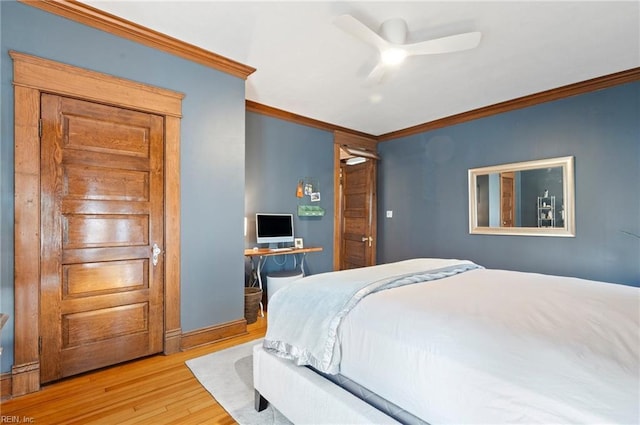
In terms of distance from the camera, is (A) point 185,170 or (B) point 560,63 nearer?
(A) point 185,170

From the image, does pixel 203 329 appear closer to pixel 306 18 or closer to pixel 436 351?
pixel 436 351

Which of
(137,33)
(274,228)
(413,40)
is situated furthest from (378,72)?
(274,228)

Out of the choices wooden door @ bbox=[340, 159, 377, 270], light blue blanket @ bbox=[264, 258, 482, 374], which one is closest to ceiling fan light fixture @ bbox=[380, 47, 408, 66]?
light blue blanket @ bbox=[264, 258, 482, 374]

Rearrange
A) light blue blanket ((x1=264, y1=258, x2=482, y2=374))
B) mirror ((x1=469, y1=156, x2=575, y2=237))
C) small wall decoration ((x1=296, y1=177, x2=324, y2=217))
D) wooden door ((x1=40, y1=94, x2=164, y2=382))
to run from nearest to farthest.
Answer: light blue blanket ((x1=264, y1=258, x2=482, y2=374)), wooden door ((x1=40, y1=94, x2=164, y2=382)), mirror ((x1=469, y1=156, x2=575, y2=237)), small wall decoration ((x1=296, y1=177, x2=324, y2=217))

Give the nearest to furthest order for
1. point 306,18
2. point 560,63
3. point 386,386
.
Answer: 1. point 386,386
2. point 306,18
3. point 560,63

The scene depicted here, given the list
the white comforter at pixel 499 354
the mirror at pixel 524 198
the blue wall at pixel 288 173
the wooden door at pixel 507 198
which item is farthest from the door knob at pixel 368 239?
the white comforter at pixel 499 354

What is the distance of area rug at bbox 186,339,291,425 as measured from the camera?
1.73m

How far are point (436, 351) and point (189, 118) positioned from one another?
266cm

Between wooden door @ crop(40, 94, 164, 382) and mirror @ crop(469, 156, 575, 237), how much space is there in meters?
3.86

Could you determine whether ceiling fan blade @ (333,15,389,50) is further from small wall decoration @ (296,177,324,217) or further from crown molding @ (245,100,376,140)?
small wall decoration @ (296,177,324,217)

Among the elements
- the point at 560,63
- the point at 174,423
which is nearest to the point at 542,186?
the point at 560,63

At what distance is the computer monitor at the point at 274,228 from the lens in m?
3.71

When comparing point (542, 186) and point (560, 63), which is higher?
point (560, 63)

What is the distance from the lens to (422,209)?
4.66 m
